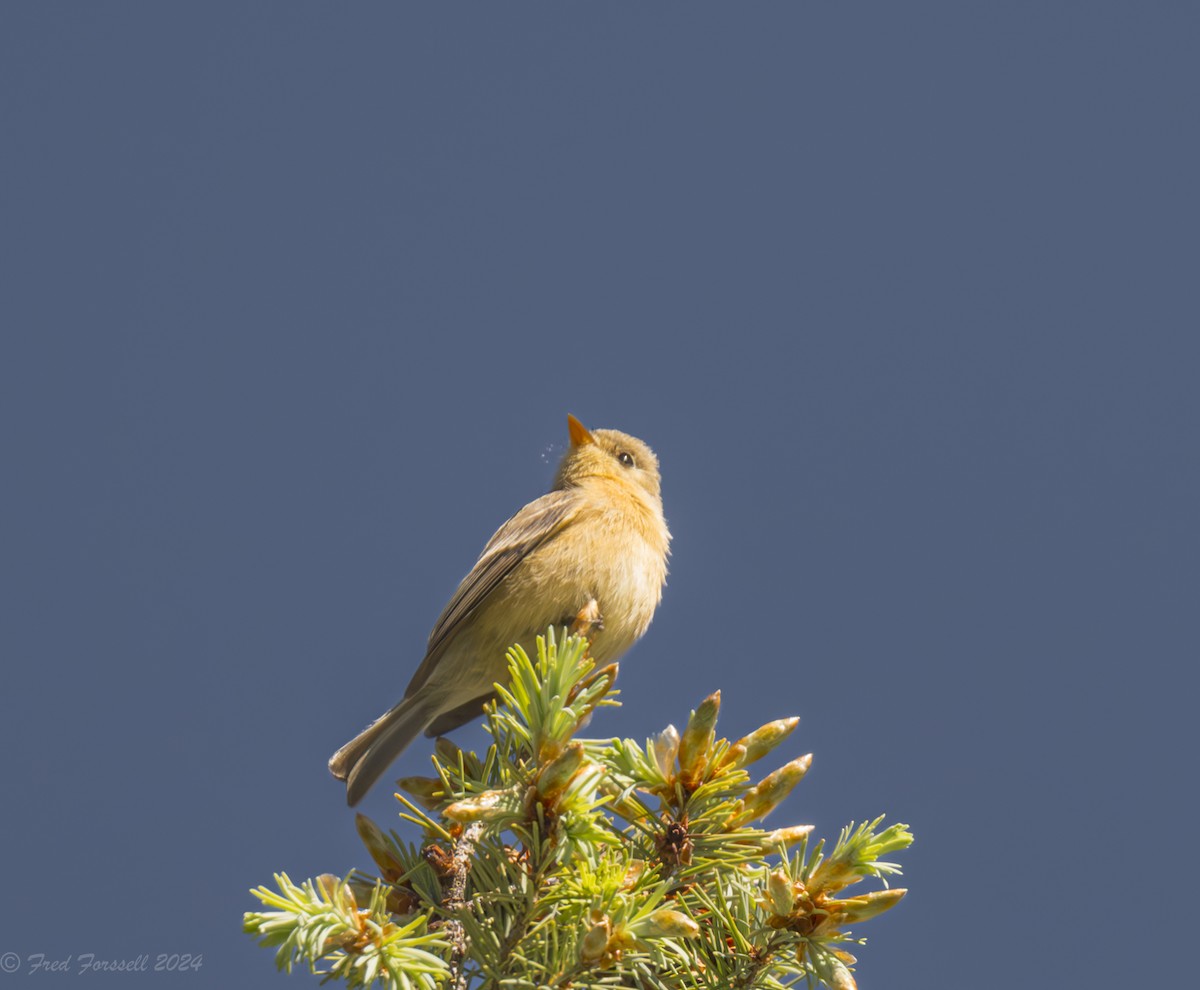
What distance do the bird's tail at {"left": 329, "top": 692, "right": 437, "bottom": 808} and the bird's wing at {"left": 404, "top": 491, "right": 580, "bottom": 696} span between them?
107 mm

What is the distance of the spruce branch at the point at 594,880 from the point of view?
2.43m

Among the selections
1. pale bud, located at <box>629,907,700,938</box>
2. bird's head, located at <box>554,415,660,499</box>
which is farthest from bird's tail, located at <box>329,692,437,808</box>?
pale bud, located at <box>629,907,700,938</box>

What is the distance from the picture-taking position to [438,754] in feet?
11.1

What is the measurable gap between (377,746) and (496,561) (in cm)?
105

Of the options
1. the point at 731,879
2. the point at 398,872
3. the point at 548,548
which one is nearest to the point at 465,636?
the point at 548,548

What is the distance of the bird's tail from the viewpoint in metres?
5.16

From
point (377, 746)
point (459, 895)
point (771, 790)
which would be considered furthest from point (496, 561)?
point (771, 790)

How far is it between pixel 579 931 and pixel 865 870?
0.67 meters

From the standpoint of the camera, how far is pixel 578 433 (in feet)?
24.3

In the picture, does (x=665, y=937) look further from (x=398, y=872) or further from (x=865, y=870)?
(x=398, y=872)

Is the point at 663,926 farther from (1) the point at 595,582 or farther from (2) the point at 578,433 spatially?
(2) the point at 578,433

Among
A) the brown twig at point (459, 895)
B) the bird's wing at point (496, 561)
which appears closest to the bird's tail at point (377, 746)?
the bird's wing at point (496, 561)

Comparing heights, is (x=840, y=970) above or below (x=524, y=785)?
below

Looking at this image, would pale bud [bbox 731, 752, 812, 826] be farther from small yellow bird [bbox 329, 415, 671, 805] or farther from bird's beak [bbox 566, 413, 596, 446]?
bird's beak [bbox 566, 413, 596, 446]
